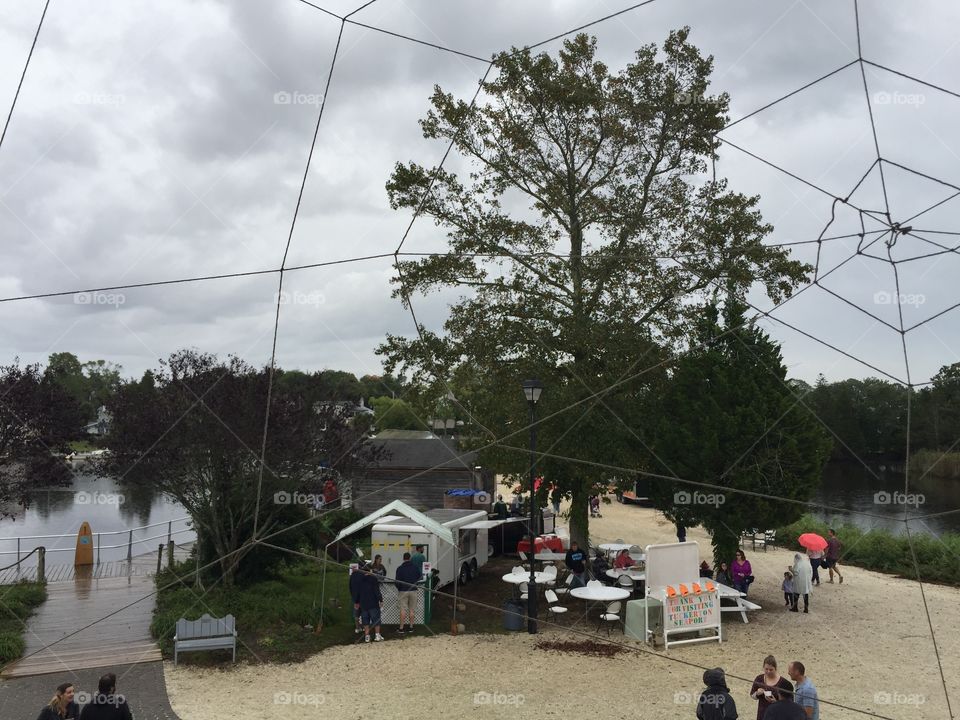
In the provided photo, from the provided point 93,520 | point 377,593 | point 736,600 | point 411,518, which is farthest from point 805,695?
point 93,520

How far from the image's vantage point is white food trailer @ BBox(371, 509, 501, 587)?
52.4 ft

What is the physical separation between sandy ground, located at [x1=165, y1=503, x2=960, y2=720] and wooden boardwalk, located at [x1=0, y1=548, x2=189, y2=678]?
4.75 ft

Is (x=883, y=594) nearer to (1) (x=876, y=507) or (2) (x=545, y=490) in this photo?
(2) (x=545, y=490)

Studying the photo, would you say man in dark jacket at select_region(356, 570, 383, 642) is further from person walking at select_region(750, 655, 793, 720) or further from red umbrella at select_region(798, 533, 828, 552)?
red umbrella at select_region(798, 533, 828, 552)

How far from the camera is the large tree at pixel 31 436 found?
629 inches

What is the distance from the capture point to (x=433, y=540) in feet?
52.7

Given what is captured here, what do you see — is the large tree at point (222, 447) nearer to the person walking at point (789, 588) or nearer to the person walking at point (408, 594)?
the person walking at point (408, 594)

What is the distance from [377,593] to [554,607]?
387cm

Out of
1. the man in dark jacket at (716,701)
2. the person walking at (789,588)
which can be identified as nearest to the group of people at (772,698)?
the man in dark jacket at (716,701)

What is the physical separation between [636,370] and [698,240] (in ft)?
11.3

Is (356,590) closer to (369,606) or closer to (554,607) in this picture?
(369,606)

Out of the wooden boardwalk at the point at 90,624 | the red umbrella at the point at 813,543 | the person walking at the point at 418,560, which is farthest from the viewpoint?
the red umbrella at the point at 813,543

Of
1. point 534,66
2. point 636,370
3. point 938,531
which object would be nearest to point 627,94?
point 534,66

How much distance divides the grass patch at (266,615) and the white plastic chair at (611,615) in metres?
4.68
